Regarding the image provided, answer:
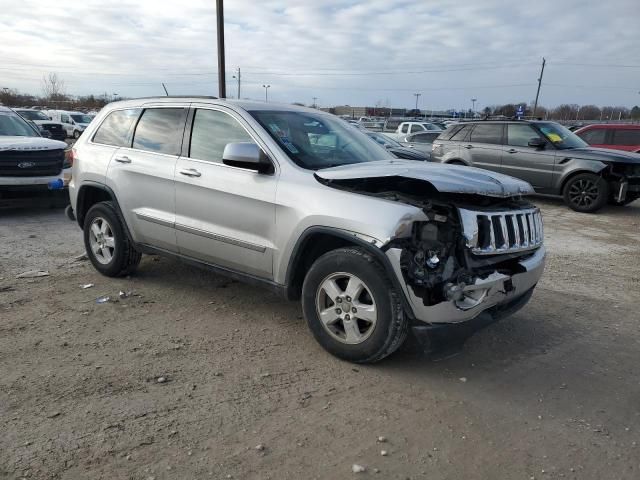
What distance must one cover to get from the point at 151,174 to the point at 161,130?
1.47 ft

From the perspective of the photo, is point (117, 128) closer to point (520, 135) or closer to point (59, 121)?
point (520, 135)

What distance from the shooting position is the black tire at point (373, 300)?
11.1 ft

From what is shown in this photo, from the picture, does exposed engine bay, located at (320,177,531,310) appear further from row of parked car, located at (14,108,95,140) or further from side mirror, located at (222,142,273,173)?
row of parked car, located at (14,108,95,140)

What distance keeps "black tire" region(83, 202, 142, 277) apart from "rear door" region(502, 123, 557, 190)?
873 cm

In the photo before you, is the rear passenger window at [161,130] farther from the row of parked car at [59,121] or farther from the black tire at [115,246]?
the row of parked car at [59,121]

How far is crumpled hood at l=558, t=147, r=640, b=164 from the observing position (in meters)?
10.2

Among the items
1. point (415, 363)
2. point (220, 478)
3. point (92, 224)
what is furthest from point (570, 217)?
point (220, 478)

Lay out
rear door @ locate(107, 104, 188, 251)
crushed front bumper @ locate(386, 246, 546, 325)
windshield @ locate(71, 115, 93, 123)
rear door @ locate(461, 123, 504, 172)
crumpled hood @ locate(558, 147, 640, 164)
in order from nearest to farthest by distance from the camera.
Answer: crushed front bumper @ locate(386, 246, 546, 325)
rear door @ locate(107, 104, 188, 251)
crumpled hood @ locate(558, 147, 640, 164)
rear door @ locate(461, 123, 504, 172)
windshield @ locate(71, 115, 93, 123)

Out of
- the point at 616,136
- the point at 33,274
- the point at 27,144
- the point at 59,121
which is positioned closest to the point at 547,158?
the point at 616,136

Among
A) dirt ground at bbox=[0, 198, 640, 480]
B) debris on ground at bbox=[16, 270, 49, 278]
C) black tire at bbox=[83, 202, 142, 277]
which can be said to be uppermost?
black tire at bbox=[83, 202, 142, 277]

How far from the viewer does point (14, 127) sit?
374 inches

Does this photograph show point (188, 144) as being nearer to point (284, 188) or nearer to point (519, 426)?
point (284, 188)

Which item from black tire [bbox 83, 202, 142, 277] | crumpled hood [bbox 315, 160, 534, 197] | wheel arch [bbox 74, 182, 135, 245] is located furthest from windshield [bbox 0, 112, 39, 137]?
crumpled hood [bbox 315, 160, 534, 197]

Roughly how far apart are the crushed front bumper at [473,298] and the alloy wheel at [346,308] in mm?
286
